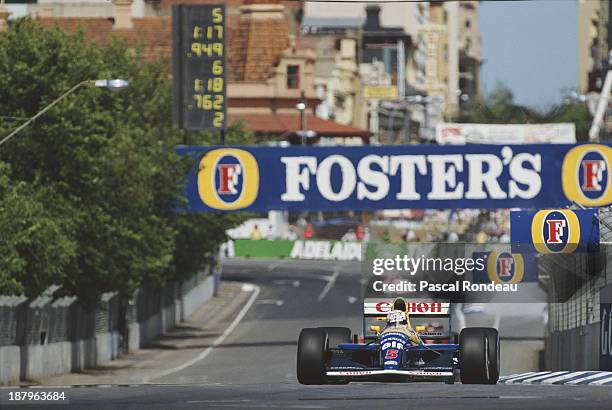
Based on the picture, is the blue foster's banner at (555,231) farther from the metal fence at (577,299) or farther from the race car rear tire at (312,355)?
the race car rear tire at (312,355)

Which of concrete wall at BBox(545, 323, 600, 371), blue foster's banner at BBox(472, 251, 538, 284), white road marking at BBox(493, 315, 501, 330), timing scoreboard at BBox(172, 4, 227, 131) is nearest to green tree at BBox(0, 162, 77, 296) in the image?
timing scoreboard at BBox(172, 4, 227, 131)

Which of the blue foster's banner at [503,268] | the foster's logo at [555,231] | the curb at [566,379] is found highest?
the foster's logo at [555,231]

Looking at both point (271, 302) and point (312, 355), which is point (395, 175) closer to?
point (312, 355)

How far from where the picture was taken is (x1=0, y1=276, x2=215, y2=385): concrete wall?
163 feet

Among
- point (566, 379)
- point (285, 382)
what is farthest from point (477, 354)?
point (285, 382)

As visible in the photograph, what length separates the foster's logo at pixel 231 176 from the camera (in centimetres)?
5603

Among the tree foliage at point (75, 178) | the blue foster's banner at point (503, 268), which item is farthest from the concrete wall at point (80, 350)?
the blue foster's banner at point (503, 268)

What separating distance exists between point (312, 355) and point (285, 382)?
14.7 m

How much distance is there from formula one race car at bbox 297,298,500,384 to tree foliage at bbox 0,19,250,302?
23508 mm

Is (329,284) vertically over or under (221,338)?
over

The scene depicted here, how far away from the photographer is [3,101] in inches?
2163

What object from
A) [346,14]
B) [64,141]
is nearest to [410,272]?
[64,141]

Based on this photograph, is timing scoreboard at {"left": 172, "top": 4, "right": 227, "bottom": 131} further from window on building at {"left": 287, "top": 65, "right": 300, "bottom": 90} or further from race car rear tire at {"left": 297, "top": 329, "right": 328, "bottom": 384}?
window on building at {"left": 287, "top": 65, "right": 300, "bottom": 90}

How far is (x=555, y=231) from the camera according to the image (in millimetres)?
30203
